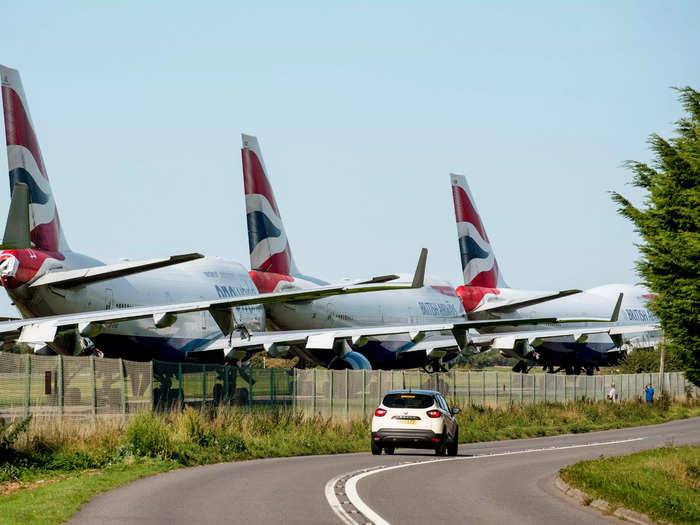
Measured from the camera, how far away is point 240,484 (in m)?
17.6

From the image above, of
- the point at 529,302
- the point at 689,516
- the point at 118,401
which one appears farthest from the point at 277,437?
the point at 529,302

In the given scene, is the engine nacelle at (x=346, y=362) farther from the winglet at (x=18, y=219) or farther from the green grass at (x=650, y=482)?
the winglet at (x=18, y=219)

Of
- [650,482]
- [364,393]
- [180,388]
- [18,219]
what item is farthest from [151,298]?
[650,482]

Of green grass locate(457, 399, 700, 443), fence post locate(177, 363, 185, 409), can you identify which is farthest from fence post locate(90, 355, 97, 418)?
green grass locate(457, 399, 700, 443)

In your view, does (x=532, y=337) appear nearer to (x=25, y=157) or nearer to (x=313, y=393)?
(x=313, y=393)

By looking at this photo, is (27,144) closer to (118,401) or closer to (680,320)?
(118,401)

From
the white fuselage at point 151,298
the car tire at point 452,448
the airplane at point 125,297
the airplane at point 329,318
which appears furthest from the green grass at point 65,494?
the airplane at point 329,318

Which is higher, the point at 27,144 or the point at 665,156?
the point at 27,144

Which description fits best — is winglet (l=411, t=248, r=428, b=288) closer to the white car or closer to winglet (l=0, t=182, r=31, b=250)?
the white car

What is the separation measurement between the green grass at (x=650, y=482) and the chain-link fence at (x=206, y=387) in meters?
10.4

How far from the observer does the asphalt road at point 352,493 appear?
43.7 ft

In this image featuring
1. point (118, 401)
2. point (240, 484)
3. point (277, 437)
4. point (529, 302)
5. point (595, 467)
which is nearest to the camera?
point (240, 484)

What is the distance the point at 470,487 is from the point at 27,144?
69.5 ft

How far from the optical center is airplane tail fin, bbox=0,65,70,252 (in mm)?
33781
